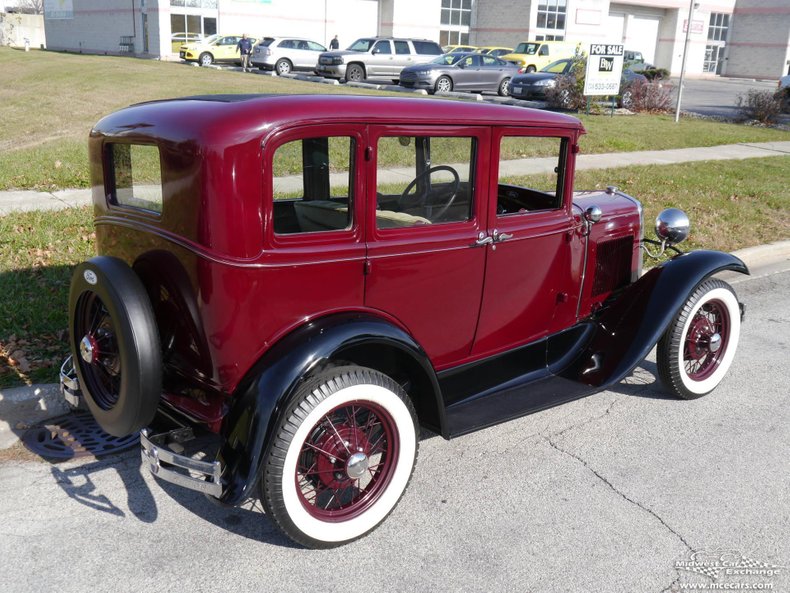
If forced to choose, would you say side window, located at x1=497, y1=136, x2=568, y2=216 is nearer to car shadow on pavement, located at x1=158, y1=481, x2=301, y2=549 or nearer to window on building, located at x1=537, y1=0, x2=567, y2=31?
car shadow on pavement, located at x1=158, y1=481, x2=301, y2=549

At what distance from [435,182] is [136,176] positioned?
138 centimetres

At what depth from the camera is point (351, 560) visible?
304cm

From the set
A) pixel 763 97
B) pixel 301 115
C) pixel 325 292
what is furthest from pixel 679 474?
pixel 763 97

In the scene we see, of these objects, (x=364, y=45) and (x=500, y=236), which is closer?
(x=500, y=236)

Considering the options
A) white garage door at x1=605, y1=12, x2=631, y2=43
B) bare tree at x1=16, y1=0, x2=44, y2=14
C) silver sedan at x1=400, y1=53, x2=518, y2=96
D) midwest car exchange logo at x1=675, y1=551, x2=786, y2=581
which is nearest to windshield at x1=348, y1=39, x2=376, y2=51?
silver sedan at x1=400, y1=53, x2=518, y2=96

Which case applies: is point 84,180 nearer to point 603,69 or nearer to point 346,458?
point 346,458

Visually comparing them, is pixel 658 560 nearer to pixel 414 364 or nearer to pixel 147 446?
pixel 414 364

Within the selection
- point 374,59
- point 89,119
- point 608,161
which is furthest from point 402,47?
point 608,161

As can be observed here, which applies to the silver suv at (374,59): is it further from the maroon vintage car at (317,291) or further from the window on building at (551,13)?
the maroon vintage car at (317,291)

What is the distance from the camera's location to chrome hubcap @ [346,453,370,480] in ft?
10.0

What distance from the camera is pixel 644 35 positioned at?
49156 mm

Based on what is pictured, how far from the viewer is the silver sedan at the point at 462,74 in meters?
22.9

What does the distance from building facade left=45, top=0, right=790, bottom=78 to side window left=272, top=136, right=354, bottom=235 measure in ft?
114

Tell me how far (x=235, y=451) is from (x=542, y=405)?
1.68 m
